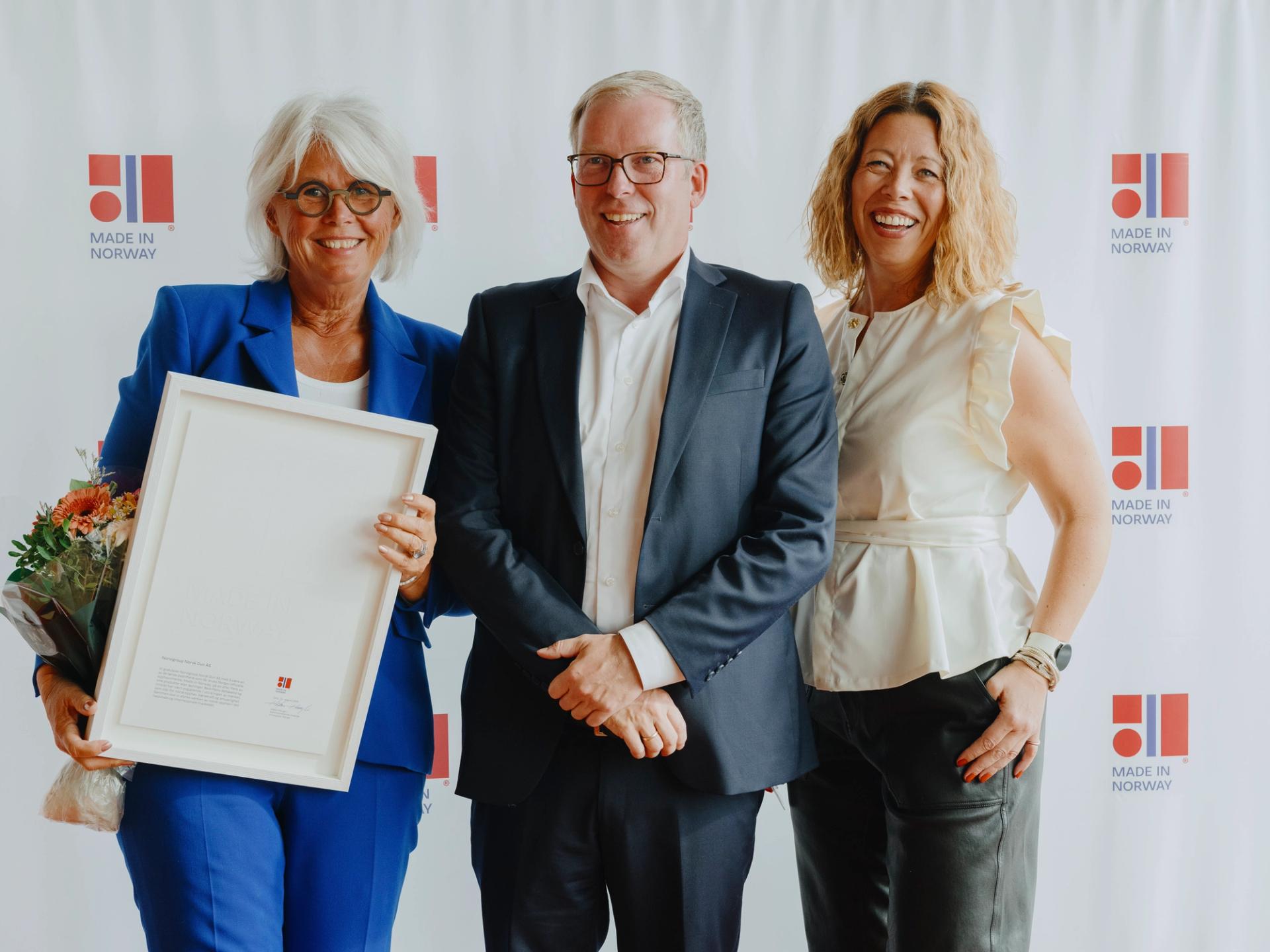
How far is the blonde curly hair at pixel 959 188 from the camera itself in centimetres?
205

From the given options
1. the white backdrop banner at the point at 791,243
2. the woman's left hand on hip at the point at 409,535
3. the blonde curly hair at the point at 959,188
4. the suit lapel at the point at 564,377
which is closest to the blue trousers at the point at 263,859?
the woman's left hand on hip at the point at 409,535

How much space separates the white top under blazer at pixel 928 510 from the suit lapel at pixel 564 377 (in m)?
0.59

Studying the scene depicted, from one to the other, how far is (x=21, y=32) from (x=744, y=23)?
2.03m

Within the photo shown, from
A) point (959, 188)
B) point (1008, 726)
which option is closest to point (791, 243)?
point (959, 188)

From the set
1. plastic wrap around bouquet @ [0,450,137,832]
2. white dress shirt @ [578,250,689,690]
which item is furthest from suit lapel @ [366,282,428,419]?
plastic wrap around bouquet @ [0,450,137,832]

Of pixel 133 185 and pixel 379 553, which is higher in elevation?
pixel 133 185

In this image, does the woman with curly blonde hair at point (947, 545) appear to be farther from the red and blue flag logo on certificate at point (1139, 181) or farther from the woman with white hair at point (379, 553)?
the red and blue flag logo on certificate at point (1139, 181)

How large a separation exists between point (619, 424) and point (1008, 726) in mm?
921

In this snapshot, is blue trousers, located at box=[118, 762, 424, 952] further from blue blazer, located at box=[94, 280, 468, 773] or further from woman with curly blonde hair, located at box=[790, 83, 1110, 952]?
woman with curly blonde hair, located at box=[790, 83, 1110, 952]

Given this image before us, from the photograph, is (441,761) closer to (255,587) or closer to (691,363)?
(255,587)

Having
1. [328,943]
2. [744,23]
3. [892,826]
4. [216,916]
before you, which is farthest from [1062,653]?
[744,23]

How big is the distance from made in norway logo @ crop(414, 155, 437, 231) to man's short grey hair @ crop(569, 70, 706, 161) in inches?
43.9

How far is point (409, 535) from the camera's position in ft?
5.85

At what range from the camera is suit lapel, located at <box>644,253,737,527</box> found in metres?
1.80
